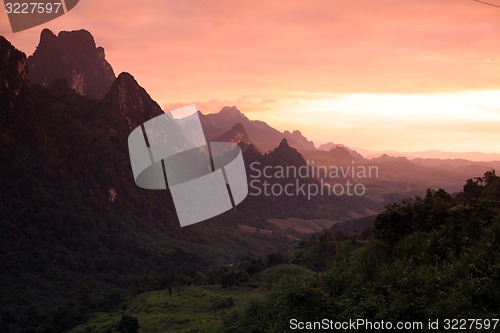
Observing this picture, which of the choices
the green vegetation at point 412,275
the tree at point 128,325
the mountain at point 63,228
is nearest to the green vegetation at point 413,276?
the green vegetation at point 412,275

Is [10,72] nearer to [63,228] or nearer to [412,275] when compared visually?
[63,228]

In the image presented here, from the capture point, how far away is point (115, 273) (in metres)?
141

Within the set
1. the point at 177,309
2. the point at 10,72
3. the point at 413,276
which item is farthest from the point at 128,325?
the point at 10,72

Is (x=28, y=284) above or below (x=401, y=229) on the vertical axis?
below

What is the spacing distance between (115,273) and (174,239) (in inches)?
1718

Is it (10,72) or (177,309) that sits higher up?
(10,72)

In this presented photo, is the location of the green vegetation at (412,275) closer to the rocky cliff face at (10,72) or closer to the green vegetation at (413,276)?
the green vegetation at (413,276)

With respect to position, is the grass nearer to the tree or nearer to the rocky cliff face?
the tree

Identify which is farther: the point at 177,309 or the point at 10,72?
the point at 10,72

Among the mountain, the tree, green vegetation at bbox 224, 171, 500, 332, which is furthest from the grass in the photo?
green vegetation at bbox 224, 171, 500, 332

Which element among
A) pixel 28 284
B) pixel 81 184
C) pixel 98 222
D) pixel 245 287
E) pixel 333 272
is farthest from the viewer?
pixel 81 184

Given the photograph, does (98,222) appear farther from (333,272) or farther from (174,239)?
(333,272)

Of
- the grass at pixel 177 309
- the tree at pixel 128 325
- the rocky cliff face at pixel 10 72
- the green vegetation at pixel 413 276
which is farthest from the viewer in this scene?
the rocky cliff face at pixel 10 72

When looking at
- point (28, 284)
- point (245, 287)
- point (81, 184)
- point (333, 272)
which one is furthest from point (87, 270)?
point (333, 272)
